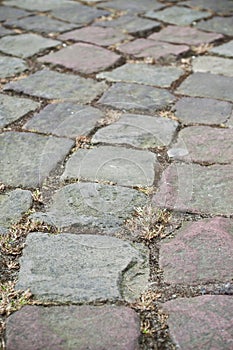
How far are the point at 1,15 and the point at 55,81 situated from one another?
1.28 meters

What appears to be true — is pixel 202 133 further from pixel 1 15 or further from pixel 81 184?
pixel 1 15

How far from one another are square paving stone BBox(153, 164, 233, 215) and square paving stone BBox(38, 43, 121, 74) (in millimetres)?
1077

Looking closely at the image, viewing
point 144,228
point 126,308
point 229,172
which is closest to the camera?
point 126,308

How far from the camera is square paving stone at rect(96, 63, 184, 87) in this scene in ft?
9.34

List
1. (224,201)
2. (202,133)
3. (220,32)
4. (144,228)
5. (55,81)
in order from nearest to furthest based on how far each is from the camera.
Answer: (144,228) < (224,201) < (202,133) < (55,81) < (220,32)

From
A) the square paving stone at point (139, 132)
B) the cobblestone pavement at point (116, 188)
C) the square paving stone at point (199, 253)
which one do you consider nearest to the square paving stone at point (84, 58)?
the cobblestone pavement at point (116, 188)

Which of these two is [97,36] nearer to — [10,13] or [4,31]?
[4,31]

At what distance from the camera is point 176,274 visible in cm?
160

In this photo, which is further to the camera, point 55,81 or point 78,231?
point 55,81

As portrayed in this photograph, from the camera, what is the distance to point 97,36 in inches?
135

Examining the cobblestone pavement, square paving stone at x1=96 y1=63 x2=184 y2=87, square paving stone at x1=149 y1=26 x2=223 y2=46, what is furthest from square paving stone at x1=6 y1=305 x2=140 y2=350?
square paving stone at x1=149 y1=26 x2=223 y2=46

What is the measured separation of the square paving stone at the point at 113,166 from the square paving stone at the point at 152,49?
3.60 ft

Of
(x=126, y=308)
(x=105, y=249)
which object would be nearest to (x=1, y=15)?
(x=105, y=249)

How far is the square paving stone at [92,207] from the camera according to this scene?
1819 mm
